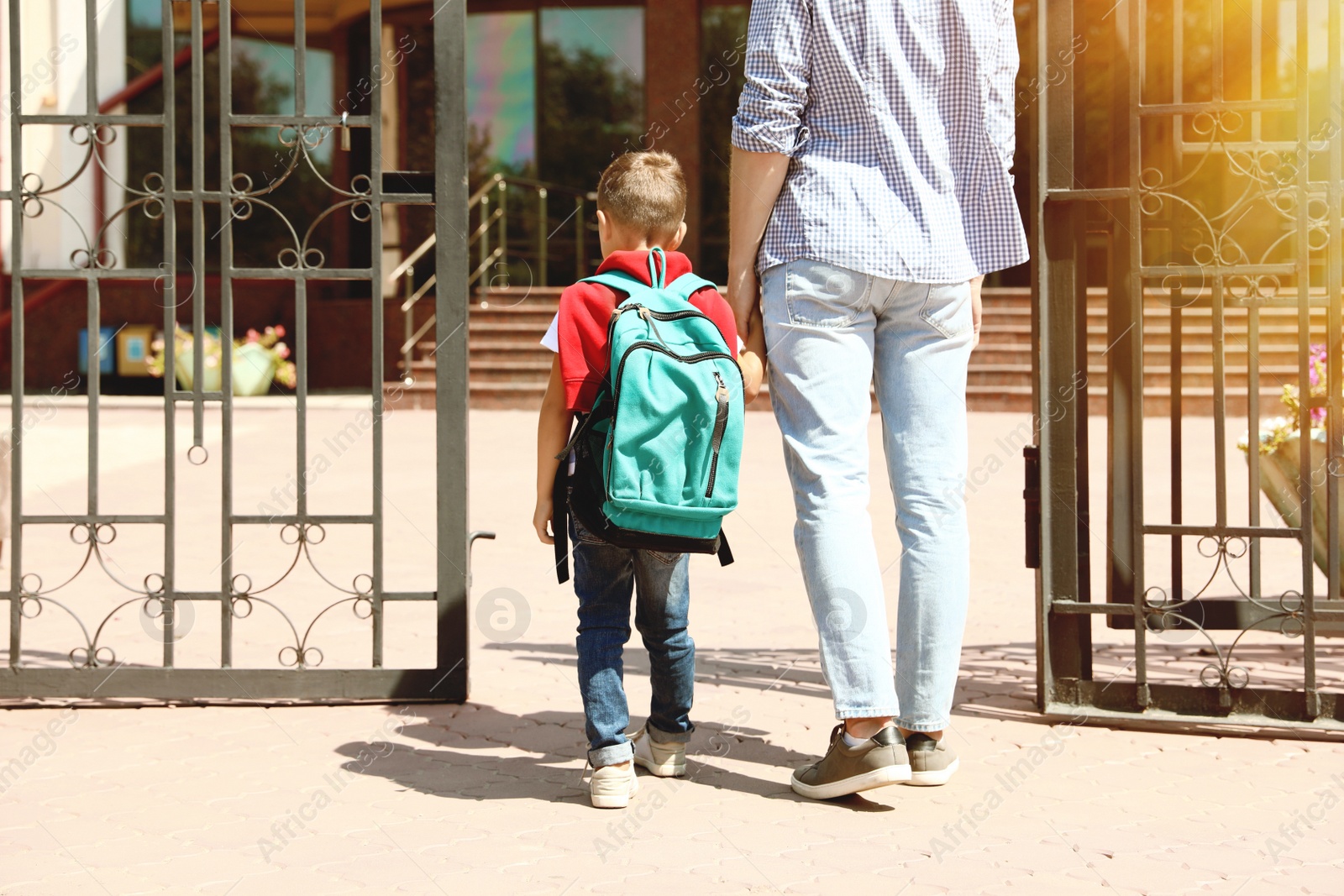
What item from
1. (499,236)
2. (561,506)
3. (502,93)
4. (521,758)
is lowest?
(521,758)

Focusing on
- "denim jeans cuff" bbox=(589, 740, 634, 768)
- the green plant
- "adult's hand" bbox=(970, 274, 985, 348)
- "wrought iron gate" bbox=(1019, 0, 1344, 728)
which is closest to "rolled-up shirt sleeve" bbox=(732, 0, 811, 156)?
"adult's hand" bbox=(970, 274, 985, 348)

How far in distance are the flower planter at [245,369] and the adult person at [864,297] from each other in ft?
43.2

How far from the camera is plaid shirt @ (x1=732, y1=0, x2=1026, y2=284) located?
3006mm

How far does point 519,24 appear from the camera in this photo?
1931cm

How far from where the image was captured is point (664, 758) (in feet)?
10.8

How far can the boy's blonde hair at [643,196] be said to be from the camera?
3.09 m

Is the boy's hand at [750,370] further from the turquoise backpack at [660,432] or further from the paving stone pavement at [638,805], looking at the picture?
the paving stone pavement at [638,805]

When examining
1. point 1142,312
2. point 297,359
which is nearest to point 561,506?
point 297,359

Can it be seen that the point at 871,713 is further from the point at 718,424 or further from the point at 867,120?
the point at 867,120

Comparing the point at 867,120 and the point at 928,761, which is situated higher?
the point at 867,120

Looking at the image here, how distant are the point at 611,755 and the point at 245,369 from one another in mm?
13640

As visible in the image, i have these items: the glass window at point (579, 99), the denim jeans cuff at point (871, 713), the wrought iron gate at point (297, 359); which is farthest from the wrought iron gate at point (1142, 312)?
the glass window at point (579, 99)

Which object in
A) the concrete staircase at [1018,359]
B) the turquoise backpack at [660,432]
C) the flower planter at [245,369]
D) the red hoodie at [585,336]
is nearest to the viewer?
the turquoise backpack at [660,432]

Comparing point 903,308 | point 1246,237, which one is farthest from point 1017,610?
point 1246,237
